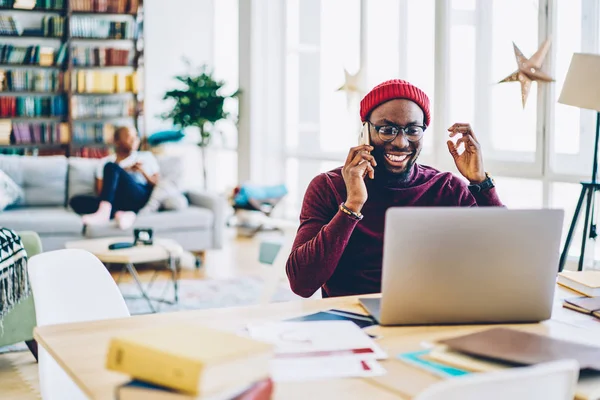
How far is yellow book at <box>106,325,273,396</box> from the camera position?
3.42 ft

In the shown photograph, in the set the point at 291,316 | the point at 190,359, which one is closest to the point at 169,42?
the point at 291,316

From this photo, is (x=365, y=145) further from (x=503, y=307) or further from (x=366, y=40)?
(x=366, y=40)

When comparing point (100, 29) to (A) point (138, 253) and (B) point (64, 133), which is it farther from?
(A) point (138, 253)

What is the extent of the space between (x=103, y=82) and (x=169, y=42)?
1.01 m

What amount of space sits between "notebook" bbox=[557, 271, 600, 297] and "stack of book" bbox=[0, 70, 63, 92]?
758cm

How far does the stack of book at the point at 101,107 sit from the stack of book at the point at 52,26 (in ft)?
2.43

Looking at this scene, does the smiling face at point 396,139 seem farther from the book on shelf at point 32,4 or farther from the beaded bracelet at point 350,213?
the book on shelf at point 32,4

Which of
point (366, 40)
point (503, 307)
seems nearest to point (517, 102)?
point (366, 40)

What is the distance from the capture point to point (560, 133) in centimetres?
484

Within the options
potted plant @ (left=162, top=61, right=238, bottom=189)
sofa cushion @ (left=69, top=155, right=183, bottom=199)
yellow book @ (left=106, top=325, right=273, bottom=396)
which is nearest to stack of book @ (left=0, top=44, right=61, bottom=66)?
potted plant @ (left=162, top=61, right=238, bottom=189)

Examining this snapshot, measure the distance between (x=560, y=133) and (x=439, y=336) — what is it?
3542 mm

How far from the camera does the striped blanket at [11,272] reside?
358cm

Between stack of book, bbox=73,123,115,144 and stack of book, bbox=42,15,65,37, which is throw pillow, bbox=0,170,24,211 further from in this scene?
stack of book, bbox=42,15,65,37

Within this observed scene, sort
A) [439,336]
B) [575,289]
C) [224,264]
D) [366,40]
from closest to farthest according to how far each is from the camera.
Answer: [439,336] → [575,289] → [224,264] → [366,40]
